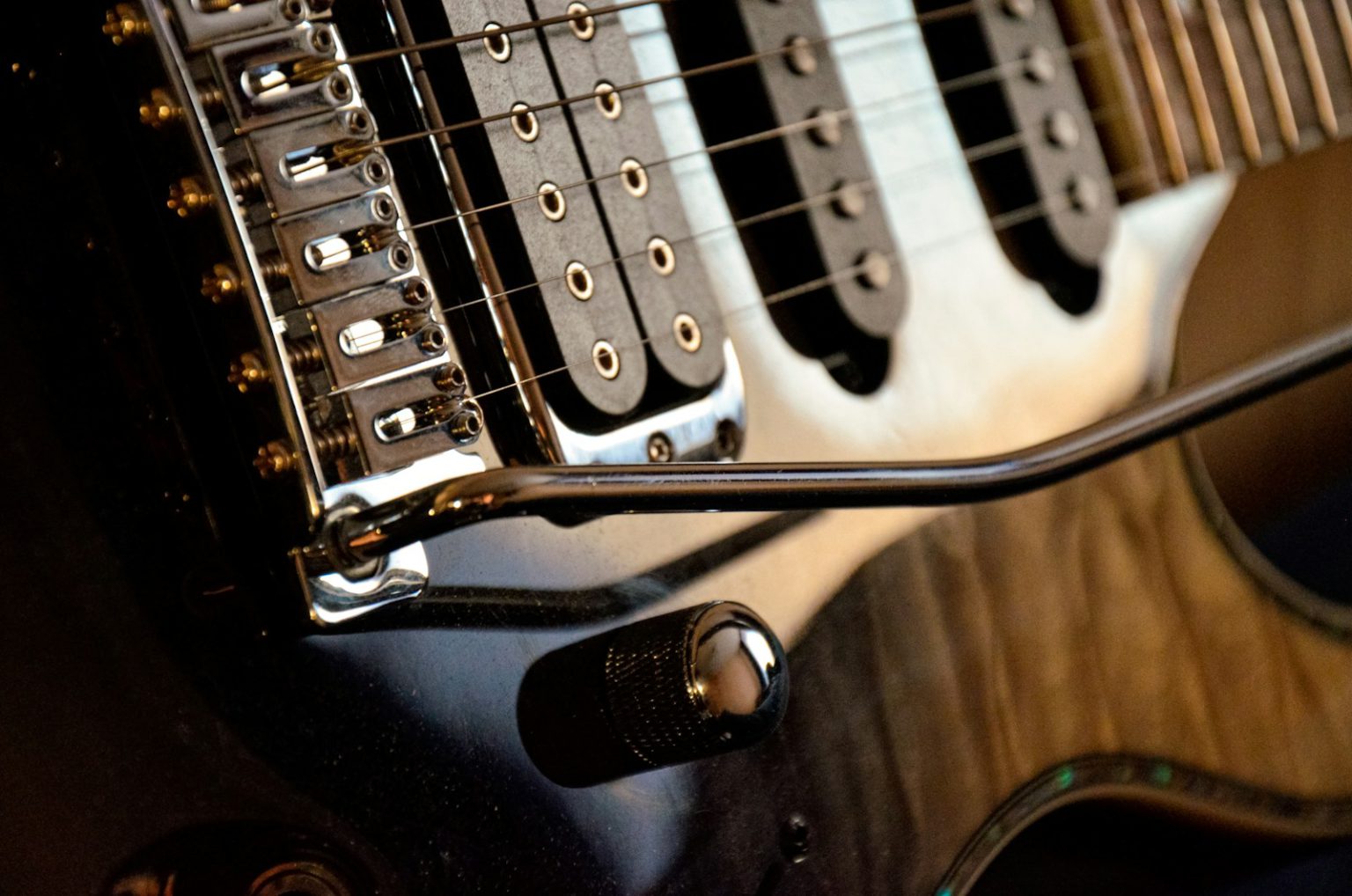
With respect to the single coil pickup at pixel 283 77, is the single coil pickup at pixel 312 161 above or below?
below

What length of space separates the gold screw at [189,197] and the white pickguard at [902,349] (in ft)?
0.50

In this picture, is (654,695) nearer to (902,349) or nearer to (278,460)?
(278,460)

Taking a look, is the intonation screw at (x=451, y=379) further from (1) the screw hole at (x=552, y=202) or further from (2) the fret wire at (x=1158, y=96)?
(2) the fret wire at (x=1158, y=96)

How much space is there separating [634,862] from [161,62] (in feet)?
1.14

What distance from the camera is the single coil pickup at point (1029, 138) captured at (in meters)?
0.74

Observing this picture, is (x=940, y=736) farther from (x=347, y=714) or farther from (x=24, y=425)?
(x=24, y=425)

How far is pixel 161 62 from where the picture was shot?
436 millimetres

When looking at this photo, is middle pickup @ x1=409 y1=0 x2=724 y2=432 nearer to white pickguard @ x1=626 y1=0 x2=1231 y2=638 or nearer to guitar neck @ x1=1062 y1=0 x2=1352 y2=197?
white pickguard @ x1=626 y1=0 x2=1231 y2=638

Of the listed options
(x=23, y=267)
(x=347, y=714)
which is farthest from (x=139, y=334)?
(x=347, y=714)

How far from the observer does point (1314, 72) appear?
2.89 feet

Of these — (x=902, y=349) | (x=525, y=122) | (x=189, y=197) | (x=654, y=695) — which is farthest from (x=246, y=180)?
(x=902, y=349)

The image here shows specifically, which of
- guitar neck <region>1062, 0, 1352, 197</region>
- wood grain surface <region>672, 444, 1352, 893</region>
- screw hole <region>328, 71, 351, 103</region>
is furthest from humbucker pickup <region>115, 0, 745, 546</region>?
guitar neck <region>1062, 0, 1352, 197</region>

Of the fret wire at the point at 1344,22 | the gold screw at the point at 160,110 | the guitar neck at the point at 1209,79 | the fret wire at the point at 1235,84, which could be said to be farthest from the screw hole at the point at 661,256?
the fret wire at the point at 1344,22

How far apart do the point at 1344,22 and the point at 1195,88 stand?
17 cm
